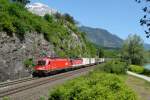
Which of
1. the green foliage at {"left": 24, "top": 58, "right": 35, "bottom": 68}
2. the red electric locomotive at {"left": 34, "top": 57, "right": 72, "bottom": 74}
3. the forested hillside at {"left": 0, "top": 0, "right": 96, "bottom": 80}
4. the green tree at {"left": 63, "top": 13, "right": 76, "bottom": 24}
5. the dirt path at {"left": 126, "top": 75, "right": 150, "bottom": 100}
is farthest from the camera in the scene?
the green tree at {"left": 63, "top": 13, "right": 76, "bottom": 24}

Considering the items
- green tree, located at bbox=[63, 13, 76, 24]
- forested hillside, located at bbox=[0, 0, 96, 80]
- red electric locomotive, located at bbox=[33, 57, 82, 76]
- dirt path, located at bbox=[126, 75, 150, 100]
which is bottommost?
dirt path, located at bbox=[126, 75, 150, 100]

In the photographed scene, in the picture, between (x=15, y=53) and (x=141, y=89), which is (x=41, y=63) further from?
(x=141, y=89)

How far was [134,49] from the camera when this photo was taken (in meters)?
112

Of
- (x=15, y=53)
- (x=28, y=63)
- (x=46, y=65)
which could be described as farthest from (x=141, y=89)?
(x=28, y=63)

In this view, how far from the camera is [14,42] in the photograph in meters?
45.4

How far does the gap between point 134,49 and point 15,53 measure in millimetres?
71872

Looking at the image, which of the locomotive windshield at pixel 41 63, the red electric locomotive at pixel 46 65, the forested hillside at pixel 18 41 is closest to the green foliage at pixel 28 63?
the forested hillside at pixel 18 41

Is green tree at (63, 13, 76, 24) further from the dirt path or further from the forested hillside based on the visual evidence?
the dirt path

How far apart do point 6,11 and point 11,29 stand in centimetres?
478

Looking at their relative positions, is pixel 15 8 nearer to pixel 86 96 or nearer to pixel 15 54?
pixel 15 54

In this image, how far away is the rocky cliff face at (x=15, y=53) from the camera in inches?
1603

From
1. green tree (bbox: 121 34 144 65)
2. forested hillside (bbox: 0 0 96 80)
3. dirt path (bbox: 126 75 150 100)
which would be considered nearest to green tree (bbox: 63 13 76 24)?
green tree (bbox: 121 34 144 65)

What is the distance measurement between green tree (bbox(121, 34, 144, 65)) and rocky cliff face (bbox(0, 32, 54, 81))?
5904 centimetres

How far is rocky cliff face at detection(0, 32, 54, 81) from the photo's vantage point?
134 ft
